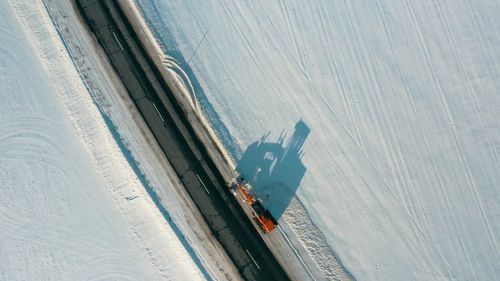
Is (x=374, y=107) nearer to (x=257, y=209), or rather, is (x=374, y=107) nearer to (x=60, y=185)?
(x=257, y=209)

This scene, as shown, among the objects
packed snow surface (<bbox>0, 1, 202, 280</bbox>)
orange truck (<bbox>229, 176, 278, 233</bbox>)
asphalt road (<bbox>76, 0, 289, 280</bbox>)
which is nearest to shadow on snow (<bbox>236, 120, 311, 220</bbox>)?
orange truck (<bbox>229, 176, 278, 233</bbox>)

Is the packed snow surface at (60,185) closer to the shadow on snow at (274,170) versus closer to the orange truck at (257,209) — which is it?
the orange truck at (257,209)

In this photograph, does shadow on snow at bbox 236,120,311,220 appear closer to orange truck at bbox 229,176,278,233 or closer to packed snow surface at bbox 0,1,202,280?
orange truck at bbox 229,176,278,233

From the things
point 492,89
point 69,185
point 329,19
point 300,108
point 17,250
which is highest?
point 329,19

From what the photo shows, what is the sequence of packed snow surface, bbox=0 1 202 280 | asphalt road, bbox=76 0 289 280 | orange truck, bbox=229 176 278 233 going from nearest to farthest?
orange truck, bbox=229 176 278 233
asphalt road, bbox=76 0 289 280
packed snow surface, bbox=0 1 202 280

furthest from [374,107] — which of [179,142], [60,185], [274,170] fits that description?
[60,185]

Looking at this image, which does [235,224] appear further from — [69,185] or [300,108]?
[69,185]

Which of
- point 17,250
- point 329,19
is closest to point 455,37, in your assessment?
point 329,19
